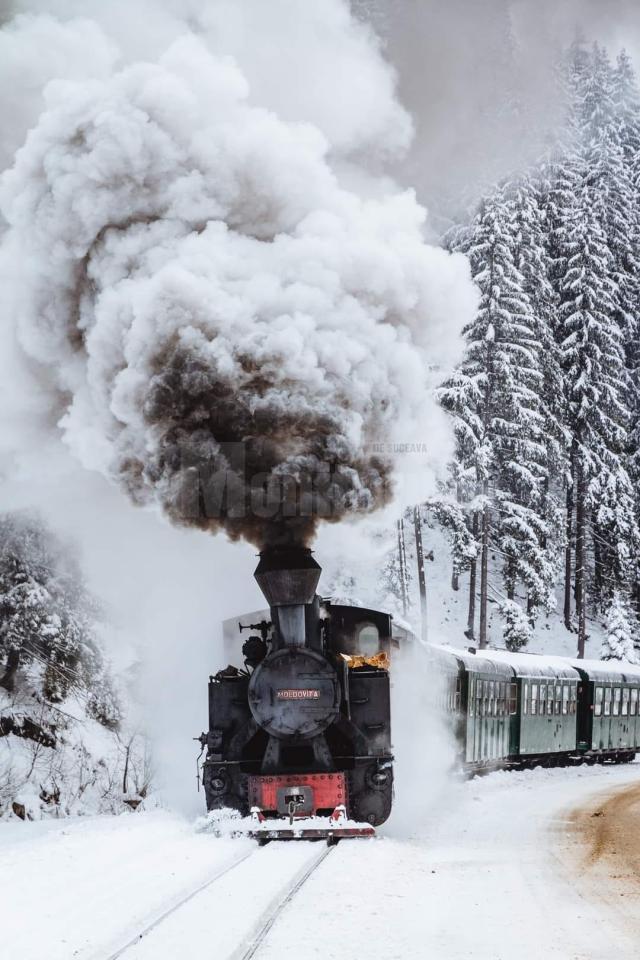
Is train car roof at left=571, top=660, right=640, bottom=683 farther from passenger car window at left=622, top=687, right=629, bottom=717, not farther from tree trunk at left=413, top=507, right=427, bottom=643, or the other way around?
tree trunk at left=413, top=507, right=427, bottom=643

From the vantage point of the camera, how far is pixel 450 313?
49.4 ft

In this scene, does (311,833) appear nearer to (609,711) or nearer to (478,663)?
(478,663)

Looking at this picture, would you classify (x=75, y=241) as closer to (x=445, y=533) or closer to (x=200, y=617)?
(x=200, y=617)

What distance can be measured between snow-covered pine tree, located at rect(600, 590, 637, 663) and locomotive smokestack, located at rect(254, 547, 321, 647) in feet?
87.9

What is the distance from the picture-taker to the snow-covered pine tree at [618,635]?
36.2 m

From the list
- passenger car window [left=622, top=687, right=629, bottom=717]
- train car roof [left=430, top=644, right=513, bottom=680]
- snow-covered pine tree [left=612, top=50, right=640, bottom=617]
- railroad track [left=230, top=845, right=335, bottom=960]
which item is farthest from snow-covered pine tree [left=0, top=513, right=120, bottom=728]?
snow-covered pine tree [left=612, top=50, right=640, bottom=617]

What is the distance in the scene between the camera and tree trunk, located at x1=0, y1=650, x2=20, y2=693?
19.8 meters

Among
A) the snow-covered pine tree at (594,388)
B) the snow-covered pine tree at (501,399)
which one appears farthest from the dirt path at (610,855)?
the snow-covered pine tree at (594,388)

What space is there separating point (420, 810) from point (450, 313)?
7.24m

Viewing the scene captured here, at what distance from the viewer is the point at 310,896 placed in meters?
8.48

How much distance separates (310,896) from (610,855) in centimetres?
411

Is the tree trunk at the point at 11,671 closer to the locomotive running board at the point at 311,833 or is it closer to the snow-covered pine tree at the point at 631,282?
the locomotive running board at the point at 311,833

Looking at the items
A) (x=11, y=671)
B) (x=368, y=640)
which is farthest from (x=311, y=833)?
(x=11, y=671)

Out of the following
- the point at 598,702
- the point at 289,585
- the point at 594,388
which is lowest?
the point at 598,702
